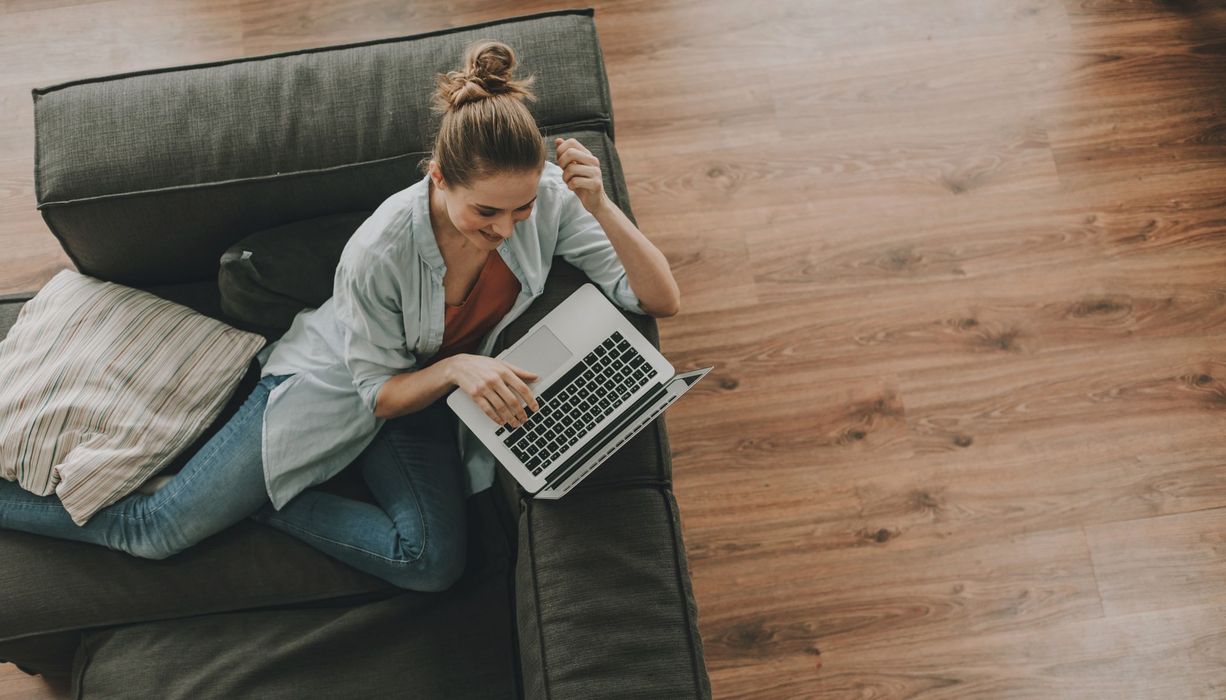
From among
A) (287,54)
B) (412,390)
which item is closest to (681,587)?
(412,390)

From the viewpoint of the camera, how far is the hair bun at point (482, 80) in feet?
3.96

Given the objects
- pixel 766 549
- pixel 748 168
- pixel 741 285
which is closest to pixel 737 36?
pixel 748 168

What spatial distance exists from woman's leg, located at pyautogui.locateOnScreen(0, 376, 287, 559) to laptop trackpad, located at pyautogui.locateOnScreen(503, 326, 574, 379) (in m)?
0.50

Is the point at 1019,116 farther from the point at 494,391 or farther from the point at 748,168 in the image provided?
the point at 494,391

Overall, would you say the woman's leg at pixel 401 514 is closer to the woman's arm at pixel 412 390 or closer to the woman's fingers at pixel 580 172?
the woman's arm at pixel 412 390

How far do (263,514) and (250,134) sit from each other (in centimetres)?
66

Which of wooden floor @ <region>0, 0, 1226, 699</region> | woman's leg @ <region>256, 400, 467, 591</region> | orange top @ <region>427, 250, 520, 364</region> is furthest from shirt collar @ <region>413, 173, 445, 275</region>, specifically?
wooden floor @ <region>0, 0, 1226, 699</region>

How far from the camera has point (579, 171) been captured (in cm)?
133

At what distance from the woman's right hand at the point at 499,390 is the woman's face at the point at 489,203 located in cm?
19

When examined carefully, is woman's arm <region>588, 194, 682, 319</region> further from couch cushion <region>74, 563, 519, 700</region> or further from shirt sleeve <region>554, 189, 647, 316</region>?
couch cushion <region>74, 563, 519, 700</region>

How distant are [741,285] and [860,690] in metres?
0.93

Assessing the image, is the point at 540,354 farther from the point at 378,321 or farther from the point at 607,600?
the point at 607,600

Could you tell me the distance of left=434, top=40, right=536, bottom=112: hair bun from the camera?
1.21m

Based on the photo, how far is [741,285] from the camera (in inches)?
82.4
